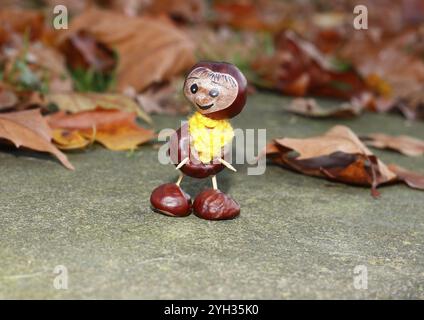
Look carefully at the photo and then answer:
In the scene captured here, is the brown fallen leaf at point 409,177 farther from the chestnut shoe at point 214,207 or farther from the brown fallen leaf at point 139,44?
the brown fallen leaf at point 139,44

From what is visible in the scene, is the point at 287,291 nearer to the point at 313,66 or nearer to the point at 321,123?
the point at 321,123

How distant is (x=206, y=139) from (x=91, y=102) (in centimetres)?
87

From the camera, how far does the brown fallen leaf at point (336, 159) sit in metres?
2.04

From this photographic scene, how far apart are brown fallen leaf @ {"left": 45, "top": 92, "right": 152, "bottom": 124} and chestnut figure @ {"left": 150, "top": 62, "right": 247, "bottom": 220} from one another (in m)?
0.74

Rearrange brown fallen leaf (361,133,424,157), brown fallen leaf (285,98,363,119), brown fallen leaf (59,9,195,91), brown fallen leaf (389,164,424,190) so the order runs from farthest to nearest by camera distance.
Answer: brown fallen leaf (59,9,195,91), brown fallen leaf (285,98,363,119), brown fallen leaf (361,133,424,157), brown fallen leaf (389,164,424,190)

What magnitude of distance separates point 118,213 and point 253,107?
1.43 meters

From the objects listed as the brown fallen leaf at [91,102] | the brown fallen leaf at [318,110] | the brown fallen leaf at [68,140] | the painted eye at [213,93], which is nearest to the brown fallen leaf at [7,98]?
the brown fallen leaf at [91,102]

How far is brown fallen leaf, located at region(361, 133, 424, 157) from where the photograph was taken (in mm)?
2566

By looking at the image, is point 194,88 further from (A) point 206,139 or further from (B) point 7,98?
(B) point 7,98

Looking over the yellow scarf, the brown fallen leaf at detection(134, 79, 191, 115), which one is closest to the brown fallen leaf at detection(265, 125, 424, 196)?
the yellow scarf

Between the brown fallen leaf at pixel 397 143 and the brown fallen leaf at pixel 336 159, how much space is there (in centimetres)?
36

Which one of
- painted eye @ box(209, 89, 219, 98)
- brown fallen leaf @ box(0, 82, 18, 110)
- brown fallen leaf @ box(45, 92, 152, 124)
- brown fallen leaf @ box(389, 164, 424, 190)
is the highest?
painted eye @ box(209, 89, 219, 98)

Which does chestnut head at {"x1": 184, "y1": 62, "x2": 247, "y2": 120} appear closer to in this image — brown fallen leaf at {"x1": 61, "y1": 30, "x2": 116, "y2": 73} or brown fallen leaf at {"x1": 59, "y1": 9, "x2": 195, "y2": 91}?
brown fallen leaf at {"x1": 59, "y1": 9, "x2": 195, "y2": 91}
